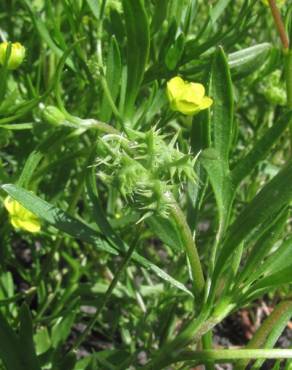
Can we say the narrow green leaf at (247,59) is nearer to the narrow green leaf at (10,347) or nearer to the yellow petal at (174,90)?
the yellow petal at (174,90)

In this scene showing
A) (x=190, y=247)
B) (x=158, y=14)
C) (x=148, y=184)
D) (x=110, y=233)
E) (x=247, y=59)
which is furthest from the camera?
(x=247, y=59)

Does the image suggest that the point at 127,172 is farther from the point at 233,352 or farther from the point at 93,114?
the point at 93,114

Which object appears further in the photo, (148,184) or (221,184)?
(221,184)

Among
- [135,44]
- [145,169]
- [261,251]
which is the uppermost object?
[135,44]

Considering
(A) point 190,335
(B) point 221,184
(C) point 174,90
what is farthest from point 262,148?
(A) point 190,335

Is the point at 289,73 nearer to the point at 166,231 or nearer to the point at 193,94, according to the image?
the point at 193,94

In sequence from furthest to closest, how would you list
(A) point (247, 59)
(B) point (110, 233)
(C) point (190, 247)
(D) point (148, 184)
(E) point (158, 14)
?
(A) point (247, 59) < (E) point (158, 14) < (B) point (110, 233) < (C) point (190, 247) < (D) point (148, 184)

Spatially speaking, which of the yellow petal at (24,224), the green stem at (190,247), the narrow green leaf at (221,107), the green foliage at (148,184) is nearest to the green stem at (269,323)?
the green foliage at (148,184)

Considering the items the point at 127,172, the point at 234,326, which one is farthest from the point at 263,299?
the point at 127,172
